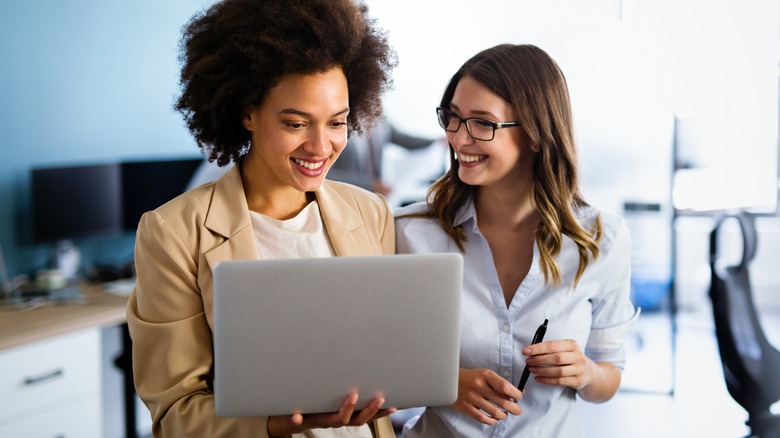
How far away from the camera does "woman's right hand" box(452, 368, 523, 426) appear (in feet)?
4.93

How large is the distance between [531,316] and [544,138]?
39 centimetres

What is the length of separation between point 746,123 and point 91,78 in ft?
11.2

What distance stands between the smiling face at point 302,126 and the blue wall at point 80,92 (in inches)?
86.6

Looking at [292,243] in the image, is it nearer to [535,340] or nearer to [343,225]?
[343,225]

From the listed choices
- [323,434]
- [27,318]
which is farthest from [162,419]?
[27,318]

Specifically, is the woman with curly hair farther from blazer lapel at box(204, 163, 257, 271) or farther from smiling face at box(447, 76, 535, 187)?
smiling face at box(447, 76, 535, 187)

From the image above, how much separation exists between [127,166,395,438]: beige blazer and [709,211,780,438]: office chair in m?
1.68

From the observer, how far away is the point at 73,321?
2789 millimetres

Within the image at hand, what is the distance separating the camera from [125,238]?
388 cm

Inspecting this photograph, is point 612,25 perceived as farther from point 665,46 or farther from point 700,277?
point 700,277

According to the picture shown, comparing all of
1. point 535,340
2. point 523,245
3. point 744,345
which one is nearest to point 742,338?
point 744,345

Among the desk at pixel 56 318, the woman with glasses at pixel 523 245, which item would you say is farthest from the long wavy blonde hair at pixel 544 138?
the desk at pixel 56 318

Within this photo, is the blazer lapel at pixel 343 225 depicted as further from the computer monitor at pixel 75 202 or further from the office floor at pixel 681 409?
the office floor at pixel 681 409

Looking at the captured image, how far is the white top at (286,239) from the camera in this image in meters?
1.53
